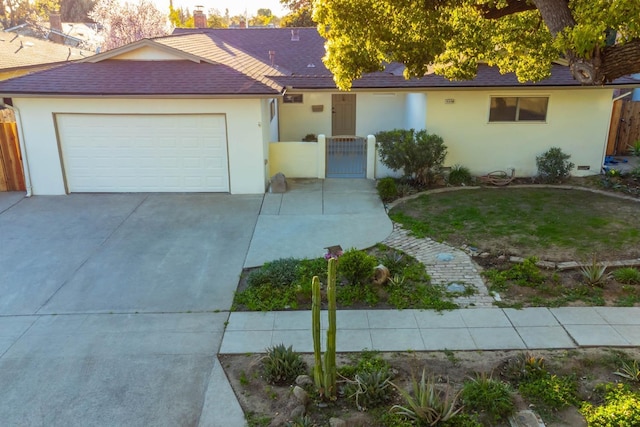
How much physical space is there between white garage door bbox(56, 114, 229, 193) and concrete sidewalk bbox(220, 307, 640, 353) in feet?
23.5

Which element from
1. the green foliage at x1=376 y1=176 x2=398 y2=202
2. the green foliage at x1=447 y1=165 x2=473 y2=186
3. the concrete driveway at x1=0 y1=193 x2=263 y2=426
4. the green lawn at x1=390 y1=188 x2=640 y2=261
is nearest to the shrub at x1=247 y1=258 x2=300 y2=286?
the concrete driveway at x1=0 y1=193 x2=263 y2=426

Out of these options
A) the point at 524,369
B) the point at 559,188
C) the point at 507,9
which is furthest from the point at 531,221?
the point at 524,369

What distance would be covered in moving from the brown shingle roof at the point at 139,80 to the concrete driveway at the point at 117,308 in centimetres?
290

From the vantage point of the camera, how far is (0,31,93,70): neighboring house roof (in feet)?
74.0

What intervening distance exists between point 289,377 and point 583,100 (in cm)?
1304

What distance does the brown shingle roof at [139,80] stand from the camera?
1262 centimetres

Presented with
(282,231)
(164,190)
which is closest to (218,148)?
(164,190)

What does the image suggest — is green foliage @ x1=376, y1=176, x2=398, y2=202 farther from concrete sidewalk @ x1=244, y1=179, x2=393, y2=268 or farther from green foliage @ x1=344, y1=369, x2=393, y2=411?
green foliage @ x1=344, y1=369, x2=393, y2=411

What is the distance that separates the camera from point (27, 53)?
24562mm

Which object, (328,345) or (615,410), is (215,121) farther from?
(615,410)

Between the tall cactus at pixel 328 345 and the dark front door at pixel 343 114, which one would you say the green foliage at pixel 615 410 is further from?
the dark front door at pixel 343 114

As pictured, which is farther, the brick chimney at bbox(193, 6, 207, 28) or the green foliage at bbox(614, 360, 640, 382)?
the brick chimney at bbox(193, 6, 207, 28)

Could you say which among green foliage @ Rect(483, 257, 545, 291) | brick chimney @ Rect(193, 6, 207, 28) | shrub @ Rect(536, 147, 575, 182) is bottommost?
green foliage @ Rect(483, 257, 545, 291)

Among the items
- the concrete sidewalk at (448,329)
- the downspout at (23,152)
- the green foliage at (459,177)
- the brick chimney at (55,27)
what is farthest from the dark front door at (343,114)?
the brick chimney at (55,27)
